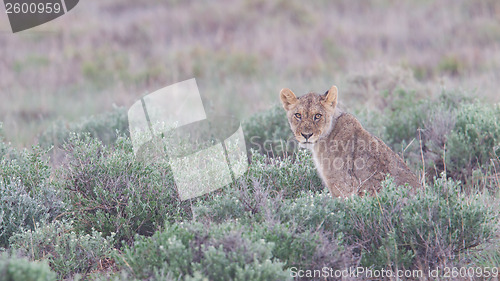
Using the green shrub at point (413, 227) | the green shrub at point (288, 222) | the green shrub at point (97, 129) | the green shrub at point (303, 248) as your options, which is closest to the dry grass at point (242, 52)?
the green shrub at point (97, 129)

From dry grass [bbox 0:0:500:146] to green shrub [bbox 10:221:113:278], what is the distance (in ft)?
19.1

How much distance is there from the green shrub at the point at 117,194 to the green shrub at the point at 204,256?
0.89 m

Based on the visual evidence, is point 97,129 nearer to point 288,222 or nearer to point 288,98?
point 288,98

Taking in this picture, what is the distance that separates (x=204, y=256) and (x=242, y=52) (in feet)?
43.0

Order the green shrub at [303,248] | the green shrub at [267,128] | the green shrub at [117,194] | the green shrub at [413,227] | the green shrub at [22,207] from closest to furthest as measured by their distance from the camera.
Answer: the green shrub at [303,248] < the green shrub at [413,227] < the green shrub at [22,207] < the green shrub at [117,194] < the green shrub at [267,128]

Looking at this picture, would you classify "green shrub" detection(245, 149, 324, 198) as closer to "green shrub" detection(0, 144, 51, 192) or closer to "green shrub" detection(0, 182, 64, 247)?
"green shrub" detection(0, 182, 64, 247)

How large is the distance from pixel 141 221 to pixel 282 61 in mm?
11693

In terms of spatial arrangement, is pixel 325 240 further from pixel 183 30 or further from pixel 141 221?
pixel 183 30

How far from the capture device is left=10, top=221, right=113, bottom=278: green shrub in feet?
14.8

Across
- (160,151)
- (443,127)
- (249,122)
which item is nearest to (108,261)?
(160,151)

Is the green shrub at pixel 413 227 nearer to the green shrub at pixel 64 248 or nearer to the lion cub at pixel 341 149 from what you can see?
the lion cub at pixel 341 149

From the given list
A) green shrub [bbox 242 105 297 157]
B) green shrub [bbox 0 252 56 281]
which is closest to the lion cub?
green shrub [bbox 242 105 297 157]

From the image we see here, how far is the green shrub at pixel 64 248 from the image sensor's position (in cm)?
452

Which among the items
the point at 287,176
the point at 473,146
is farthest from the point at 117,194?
the point at 473,146
